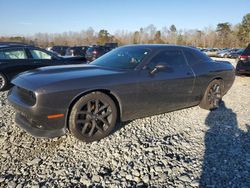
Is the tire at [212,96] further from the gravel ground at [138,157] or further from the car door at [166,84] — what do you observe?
the gravel ground at [138,157]

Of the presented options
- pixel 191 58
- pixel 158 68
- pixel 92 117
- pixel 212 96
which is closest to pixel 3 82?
pixel 92 117

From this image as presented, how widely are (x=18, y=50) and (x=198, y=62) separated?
5614mm

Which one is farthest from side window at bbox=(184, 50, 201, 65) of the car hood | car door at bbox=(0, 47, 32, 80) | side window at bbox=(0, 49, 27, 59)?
side window at bbox=(0, 49, 27, 59)

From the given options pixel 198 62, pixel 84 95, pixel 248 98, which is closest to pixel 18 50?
pixel 84 95

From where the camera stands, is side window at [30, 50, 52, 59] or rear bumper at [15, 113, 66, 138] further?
side window at [30, 50, 52, 59]

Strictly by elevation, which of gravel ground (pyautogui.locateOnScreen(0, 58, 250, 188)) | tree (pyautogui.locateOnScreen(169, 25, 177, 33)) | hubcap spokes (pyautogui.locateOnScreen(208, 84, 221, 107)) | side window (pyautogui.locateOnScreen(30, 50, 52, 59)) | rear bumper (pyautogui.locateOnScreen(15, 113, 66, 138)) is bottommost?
gravel ground (pyautogui.locateOnScreen(0, 58, 250, 188))

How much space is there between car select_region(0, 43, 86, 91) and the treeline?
56.4 m

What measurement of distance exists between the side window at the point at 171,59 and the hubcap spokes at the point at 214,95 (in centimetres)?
111

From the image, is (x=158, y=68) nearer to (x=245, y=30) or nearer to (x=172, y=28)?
(x=245, y=30)

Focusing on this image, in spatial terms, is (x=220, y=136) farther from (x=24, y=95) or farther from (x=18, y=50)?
(x=18, y=50)

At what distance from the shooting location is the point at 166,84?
4109 millimetres

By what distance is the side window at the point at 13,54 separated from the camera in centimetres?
697

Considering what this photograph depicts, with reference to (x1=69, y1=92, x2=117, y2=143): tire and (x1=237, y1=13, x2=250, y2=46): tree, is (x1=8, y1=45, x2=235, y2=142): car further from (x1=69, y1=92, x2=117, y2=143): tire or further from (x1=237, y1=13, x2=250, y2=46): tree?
(x1=237, y1=13, x2=250, y2=46): tree

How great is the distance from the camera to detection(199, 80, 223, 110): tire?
505 cm
